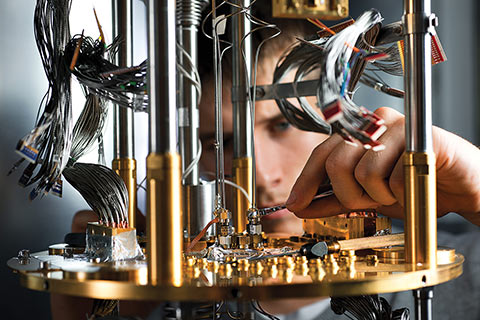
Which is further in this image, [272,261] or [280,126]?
[280,126]

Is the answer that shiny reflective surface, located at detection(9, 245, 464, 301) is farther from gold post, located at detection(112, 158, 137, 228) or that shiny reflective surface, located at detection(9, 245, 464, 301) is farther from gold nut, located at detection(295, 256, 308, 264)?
gold post, located at detection(112, 158, 137, 228)

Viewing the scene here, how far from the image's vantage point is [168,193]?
1.28 feet

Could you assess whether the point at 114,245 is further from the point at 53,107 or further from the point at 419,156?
the point at 419,156

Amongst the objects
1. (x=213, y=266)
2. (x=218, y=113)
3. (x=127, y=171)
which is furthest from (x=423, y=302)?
(x=127, y=171)

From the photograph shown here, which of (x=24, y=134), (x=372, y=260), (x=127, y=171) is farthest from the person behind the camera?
(x=24, y=134)

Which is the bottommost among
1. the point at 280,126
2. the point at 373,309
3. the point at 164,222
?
the point at 373,309

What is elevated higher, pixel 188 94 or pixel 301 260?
pixel 188 94

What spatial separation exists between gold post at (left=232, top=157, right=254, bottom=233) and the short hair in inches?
11.8

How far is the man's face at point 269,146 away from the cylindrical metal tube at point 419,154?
1.90ft

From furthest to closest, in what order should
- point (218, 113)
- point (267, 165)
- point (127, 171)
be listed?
point (267, 165), point (127, 171), point (218, 113)

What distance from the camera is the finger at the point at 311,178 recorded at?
61cm

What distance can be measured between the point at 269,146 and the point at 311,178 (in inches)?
19.2

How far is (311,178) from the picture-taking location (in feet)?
2.01

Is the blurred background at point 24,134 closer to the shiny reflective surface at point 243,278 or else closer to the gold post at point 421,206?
the shiny reflective surface at point 243,278
